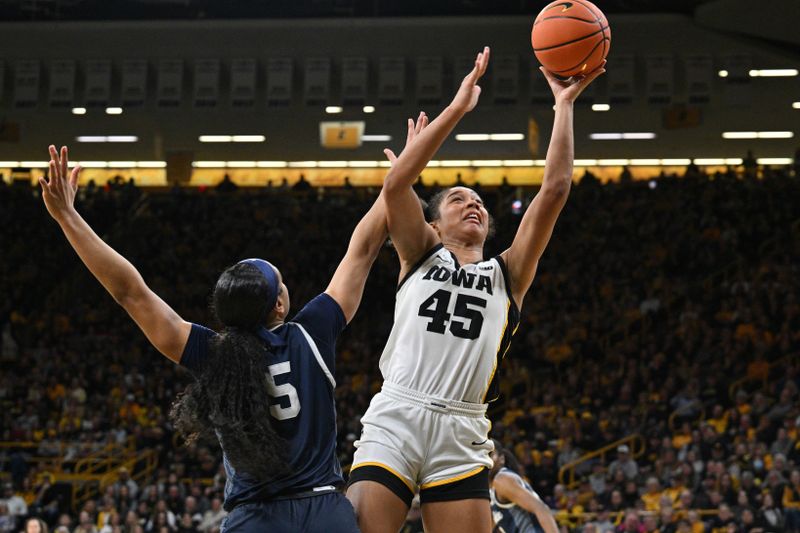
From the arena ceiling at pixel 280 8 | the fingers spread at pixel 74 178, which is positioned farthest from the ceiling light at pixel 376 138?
the fingers spread at pixel 74 178

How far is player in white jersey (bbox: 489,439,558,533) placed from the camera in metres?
7.08

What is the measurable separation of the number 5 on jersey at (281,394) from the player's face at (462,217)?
147 centimetres

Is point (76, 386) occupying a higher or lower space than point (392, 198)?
lower

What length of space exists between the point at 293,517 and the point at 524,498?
12.6 ft

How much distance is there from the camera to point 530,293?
82.5 ft

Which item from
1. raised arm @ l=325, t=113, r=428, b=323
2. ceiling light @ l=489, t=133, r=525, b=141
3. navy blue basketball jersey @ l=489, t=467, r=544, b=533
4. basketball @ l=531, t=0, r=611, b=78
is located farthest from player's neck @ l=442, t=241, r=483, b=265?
ceiling light @ l=489, t=133, r=525, b=141

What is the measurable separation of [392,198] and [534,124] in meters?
24.2

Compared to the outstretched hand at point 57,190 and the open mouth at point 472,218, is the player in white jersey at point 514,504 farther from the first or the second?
the outstretched hand at point 57,190

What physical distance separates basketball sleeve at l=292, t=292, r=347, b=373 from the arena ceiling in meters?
20.6

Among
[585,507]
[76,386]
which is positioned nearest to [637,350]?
[585,507]

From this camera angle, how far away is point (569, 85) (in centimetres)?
494

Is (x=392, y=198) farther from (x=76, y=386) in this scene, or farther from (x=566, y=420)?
(x=76, y=386)

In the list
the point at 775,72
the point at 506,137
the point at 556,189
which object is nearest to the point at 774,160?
the point at 775,72

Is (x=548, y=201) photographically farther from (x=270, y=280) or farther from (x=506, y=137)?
(x=506, y=137)
